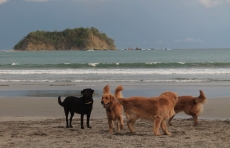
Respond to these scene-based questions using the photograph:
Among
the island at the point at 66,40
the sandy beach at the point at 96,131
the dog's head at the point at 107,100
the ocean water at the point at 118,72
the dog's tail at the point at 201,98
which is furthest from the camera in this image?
the island at the point at 66,40

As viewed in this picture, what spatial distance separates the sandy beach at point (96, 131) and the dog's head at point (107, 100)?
621 millimetres

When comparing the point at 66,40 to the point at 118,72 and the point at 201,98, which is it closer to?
the point at 118,72

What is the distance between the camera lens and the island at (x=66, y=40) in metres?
155

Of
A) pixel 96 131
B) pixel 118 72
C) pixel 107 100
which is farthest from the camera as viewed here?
pixel 118 72

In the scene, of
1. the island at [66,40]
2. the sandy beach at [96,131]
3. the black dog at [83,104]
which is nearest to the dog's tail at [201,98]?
the sandy beach at [96,131]

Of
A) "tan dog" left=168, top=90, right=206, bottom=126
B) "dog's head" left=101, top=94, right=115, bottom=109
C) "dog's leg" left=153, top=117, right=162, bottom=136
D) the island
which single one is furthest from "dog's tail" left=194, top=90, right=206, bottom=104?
the island

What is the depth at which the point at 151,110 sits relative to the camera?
7.63 metres

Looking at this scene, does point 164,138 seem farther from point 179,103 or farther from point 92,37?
point 92,37

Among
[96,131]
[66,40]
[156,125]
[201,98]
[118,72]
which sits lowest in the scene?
[96,131]

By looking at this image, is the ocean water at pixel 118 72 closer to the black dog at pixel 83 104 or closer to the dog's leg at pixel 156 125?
the black dog at pixel 83 104

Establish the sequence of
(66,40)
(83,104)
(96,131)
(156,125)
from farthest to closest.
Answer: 1. (66,40)
2. (83,104)
3. (96,131)
4. (156,125)

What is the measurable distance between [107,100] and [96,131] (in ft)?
2.78

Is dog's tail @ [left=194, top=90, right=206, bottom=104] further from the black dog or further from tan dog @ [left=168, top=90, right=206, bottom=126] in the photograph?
the black dog

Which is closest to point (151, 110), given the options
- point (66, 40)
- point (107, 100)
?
point (107, 100)
